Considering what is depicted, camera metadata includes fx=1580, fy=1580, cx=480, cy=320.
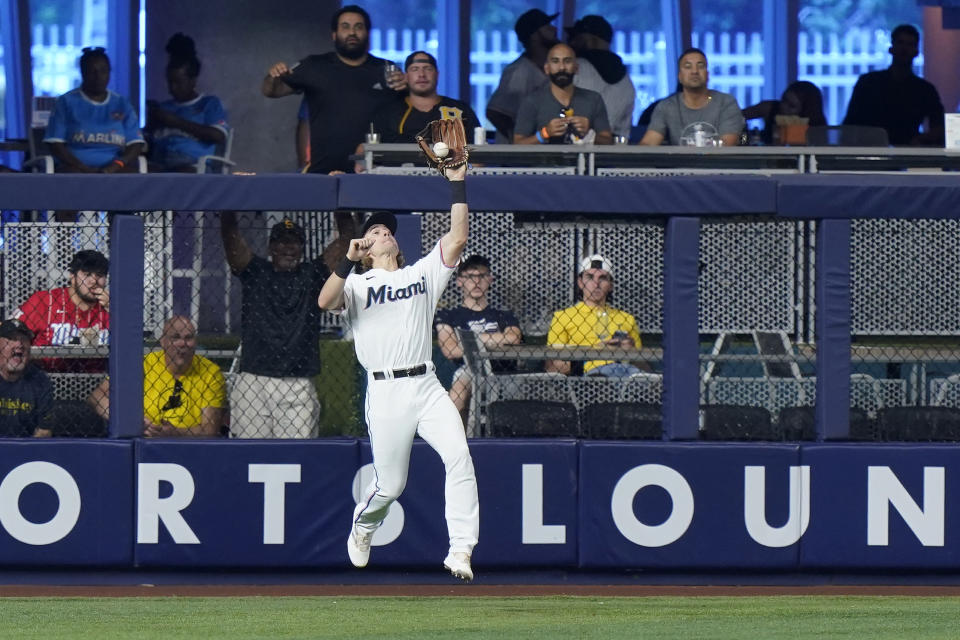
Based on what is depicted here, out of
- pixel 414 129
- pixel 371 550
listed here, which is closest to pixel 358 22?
pixel 414 129

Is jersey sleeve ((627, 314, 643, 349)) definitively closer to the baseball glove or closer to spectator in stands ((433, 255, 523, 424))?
spectator in stands ((433, 255, 523, 424))

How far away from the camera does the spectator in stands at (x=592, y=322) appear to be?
27.8 feet

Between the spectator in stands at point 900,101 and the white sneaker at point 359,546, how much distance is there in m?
6.36

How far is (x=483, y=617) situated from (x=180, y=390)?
241 centimetres

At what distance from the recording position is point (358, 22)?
1009 centimetres

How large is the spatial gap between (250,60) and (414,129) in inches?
140

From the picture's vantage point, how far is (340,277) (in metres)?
7.16

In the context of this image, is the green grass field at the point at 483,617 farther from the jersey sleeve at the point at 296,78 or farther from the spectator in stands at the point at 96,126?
the spectator in stands at the point at 96,126

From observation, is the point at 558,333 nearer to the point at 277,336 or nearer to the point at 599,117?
the point at 277,336

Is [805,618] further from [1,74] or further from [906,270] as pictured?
[1,74]

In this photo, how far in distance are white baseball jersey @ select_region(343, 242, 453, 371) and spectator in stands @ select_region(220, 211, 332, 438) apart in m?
1.02

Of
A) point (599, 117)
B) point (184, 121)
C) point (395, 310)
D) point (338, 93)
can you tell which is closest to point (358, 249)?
point (395, 310)

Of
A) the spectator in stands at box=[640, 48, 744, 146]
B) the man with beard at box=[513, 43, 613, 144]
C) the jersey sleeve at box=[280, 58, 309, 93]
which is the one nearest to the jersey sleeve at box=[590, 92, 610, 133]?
the man with beard at box=[513, 43, 613, 144]

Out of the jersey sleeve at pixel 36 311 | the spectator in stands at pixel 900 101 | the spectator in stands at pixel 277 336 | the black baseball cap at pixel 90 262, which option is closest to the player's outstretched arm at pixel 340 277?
the spectator in stands at pixel 277 336
